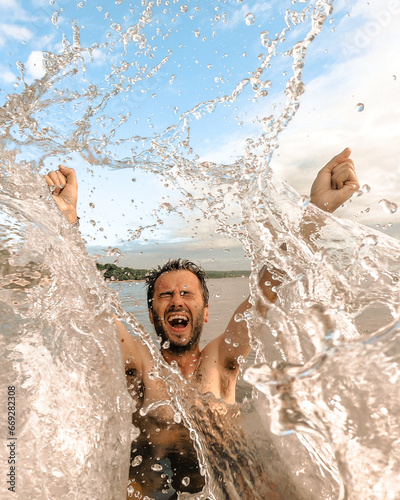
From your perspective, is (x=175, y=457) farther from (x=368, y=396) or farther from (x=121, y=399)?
(x=368, y=396)

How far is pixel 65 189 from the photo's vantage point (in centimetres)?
300

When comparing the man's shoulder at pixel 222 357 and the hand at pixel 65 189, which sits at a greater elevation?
the hand at pixel 65 189

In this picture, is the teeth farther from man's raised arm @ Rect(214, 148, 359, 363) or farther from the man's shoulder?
man's raised arm @ Rect(214, 148, 359, 363)

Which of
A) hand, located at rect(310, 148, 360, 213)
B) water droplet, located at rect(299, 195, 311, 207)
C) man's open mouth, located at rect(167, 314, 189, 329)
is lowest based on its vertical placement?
man's open mouth, located at rect(167, 314, 189, 329)

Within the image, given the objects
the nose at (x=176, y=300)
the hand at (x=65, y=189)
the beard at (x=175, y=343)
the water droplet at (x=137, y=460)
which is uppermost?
the hand at (x=65, y=189)

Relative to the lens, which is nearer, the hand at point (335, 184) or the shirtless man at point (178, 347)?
the hand at point (335, 184)

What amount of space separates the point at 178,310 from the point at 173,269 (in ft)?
1.77

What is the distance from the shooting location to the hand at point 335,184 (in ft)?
8.39

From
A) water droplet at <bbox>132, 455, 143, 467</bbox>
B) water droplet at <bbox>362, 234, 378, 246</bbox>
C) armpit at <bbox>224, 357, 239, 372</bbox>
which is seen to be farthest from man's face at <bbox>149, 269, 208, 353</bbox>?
water droplet at <bbox>362, 234, 378, 246</bbox>

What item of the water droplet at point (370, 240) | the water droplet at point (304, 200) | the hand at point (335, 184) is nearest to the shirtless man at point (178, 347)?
the hand at point (335, 184)

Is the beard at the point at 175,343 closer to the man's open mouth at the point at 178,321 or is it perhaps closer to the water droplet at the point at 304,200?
the man's open mouth at the point at 178,321

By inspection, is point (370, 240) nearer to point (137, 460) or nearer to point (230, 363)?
point (230, 363)

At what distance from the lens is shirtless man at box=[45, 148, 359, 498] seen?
2.68 metres

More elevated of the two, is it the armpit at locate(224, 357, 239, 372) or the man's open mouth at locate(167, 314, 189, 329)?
the man's open mouth at locate(167, 314, 189, 329)
